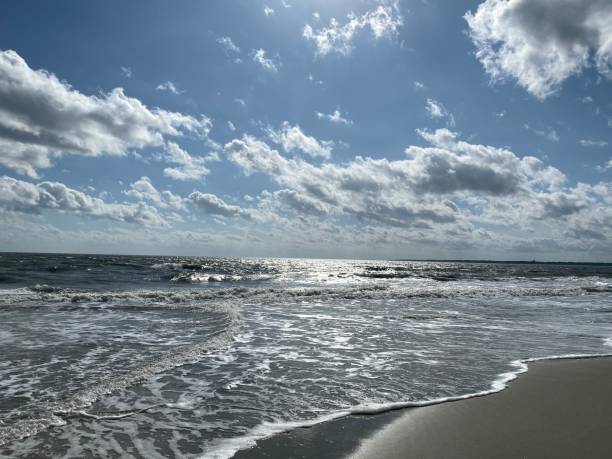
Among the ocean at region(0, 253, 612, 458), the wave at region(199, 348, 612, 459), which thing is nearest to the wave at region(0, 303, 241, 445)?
the ocean at region(0, 253, 612, 458)

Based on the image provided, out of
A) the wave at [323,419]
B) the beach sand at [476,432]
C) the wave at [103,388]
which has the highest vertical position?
the beach sand at [476,432]

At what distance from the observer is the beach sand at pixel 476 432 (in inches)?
172

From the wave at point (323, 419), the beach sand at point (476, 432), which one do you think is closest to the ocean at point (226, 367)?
the wave at point (323, 419)

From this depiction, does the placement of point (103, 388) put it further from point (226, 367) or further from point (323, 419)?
point (323, 419)

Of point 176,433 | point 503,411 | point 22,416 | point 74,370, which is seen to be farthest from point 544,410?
point 74,370

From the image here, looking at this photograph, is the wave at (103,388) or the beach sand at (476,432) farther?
the wave at (103,388)

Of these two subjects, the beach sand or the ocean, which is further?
the ocean

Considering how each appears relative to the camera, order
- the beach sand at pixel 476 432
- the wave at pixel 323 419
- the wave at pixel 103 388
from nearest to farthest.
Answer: the beach sand at pixel 476 432 → the wave at pixel 323 419 → the wave at pixel 103 388

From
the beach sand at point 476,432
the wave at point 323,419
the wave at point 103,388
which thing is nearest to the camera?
the beach sand at point 476,432

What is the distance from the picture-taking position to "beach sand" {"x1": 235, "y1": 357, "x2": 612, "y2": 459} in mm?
4375

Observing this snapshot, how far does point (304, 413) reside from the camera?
18.2 ft

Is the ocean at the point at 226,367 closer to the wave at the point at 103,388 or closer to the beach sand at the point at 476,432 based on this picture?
the wave at the point at 103,388

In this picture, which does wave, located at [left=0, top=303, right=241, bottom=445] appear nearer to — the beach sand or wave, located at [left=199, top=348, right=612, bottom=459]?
wave, located at [left=199, top=348, right=612, bottom=459]

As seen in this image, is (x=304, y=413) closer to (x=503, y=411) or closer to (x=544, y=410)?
(x=503, y=411)
